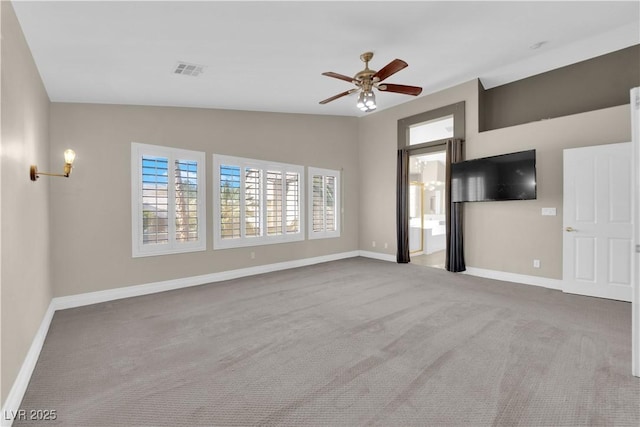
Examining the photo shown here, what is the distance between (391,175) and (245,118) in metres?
A: 3.30

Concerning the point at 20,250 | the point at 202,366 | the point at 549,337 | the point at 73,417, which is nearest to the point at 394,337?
the point at 549,337

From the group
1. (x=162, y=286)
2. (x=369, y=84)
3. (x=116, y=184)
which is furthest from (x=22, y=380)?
(x=369, y=84)

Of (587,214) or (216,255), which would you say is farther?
(216,255)

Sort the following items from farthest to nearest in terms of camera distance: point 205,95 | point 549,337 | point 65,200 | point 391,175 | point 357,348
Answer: point 391,175, point 205,95, point 65,200, point 549,337, point 357,348

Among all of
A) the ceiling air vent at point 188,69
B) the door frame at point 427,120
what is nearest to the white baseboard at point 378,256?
the door frame at point 427,120

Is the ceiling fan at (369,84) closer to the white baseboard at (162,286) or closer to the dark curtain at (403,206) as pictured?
the dark curtain at (403,206)

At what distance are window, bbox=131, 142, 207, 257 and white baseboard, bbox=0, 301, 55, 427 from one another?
5.52 feet

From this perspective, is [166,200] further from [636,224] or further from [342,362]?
[636,224]

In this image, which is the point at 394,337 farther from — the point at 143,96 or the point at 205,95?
the point at 143,96

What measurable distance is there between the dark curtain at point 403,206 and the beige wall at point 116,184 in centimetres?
270

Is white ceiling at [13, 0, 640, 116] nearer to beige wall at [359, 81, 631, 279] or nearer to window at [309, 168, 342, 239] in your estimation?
beige wall at [359, 81, 631, 279]

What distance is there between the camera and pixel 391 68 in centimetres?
322

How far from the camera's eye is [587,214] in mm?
4195

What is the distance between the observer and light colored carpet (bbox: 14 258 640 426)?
75.0 inches
